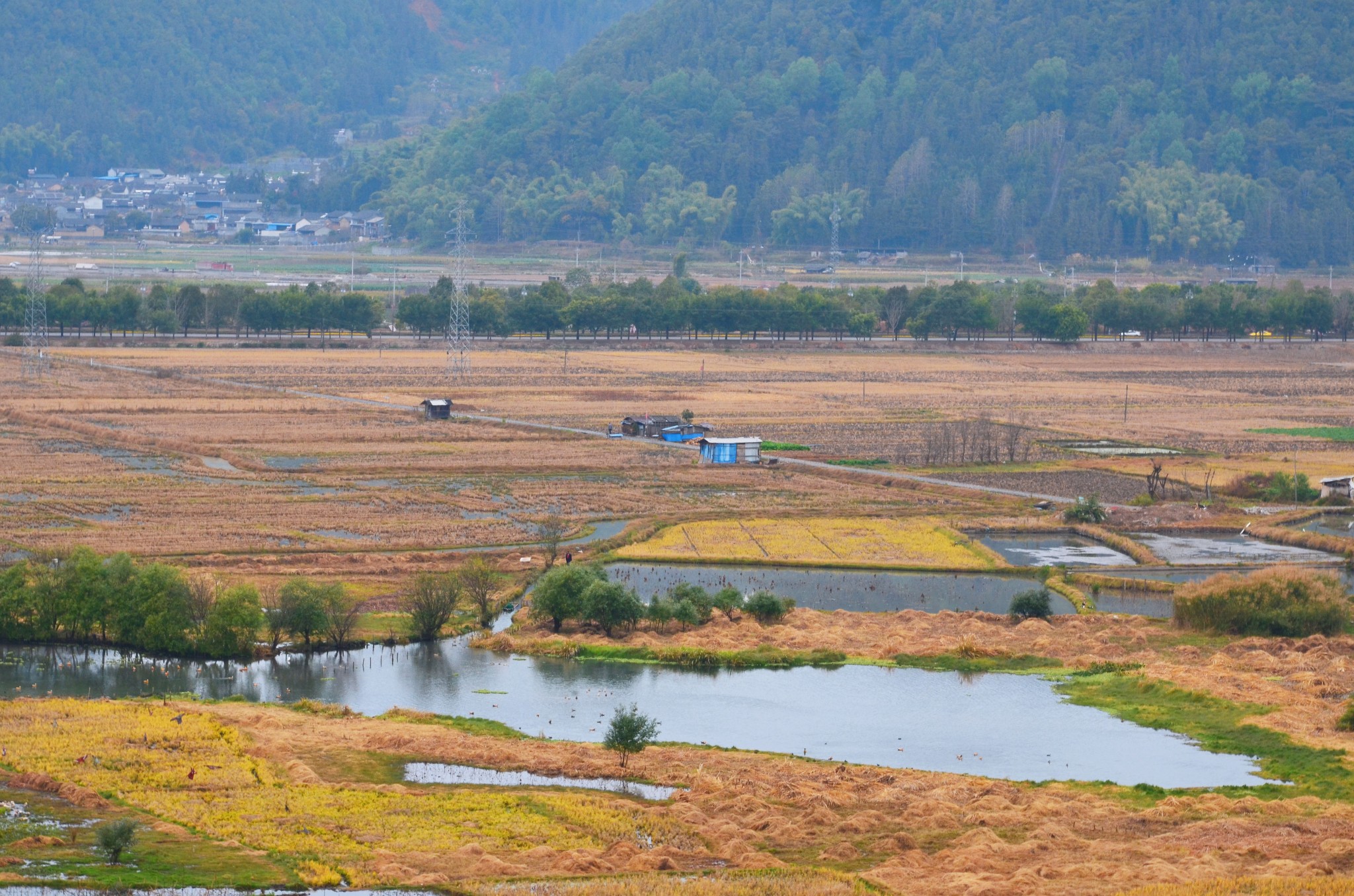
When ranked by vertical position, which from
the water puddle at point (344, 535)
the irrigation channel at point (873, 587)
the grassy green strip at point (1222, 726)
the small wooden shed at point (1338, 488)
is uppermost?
the small wooden shed at point (1338, 488)

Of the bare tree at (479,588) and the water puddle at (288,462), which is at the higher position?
the water puddle at (288,462)

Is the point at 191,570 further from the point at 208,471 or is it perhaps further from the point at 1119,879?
the point at 1119,879

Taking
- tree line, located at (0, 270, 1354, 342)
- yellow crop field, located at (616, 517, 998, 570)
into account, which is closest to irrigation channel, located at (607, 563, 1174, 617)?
yellow crop field, located at (616, 517, 998, 570)

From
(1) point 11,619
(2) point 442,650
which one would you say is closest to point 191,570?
(1) point 11,619

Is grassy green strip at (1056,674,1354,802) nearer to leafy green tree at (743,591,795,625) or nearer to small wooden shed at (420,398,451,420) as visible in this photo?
leafy green tree at (743,591,795,625)

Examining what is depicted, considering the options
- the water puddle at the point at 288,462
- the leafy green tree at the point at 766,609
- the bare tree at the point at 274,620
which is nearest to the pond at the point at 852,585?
the leafy green tree at the point at 766,609

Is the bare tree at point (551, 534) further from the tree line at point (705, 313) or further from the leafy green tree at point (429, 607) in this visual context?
the tree line at point (705, 313)
